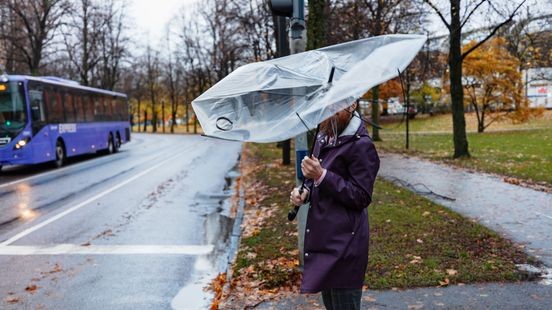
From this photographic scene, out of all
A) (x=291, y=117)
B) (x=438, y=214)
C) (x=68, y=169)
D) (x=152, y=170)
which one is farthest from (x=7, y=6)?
(x=291, y=117)

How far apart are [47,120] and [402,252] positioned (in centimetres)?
1650

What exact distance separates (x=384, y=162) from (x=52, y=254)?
12.2 m

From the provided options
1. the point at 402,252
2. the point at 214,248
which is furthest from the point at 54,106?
the point at 402,252

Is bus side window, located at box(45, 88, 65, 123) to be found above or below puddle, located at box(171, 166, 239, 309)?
above

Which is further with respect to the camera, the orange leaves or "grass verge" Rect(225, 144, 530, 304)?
"grass verge" Rect(225, 144, 530, 304)

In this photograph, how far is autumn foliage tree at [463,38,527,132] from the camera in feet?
106

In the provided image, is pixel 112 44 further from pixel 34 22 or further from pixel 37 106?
pixel 37 106

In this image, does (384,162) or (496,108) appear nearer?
(384,162)

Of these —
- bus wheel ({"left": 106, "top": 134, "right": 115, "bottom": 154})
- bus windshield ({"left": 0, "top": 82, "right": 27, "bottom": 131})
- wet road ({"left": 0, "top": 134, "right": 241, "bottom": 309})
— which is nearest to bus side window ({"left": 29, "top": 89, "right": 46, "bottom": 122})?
bus windshield ({"left": 0, "top": 82, "right": 27, "bottom": 131})

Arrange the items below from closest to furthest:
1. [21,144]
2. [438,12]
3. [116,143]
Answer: [438,12], [21,144], [116,143]

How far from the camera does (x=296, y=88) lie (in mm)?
2941

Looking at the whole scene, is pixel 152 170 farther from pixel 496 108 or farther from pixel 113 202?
pixel 496 108

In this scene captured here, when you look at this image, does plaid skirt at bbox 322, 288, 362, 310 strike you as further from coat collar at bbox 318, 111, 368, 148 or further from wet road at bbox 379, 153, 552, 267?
wet road at bbox 379, 153, 552, 267

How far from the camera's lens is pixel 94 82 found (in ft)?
173
